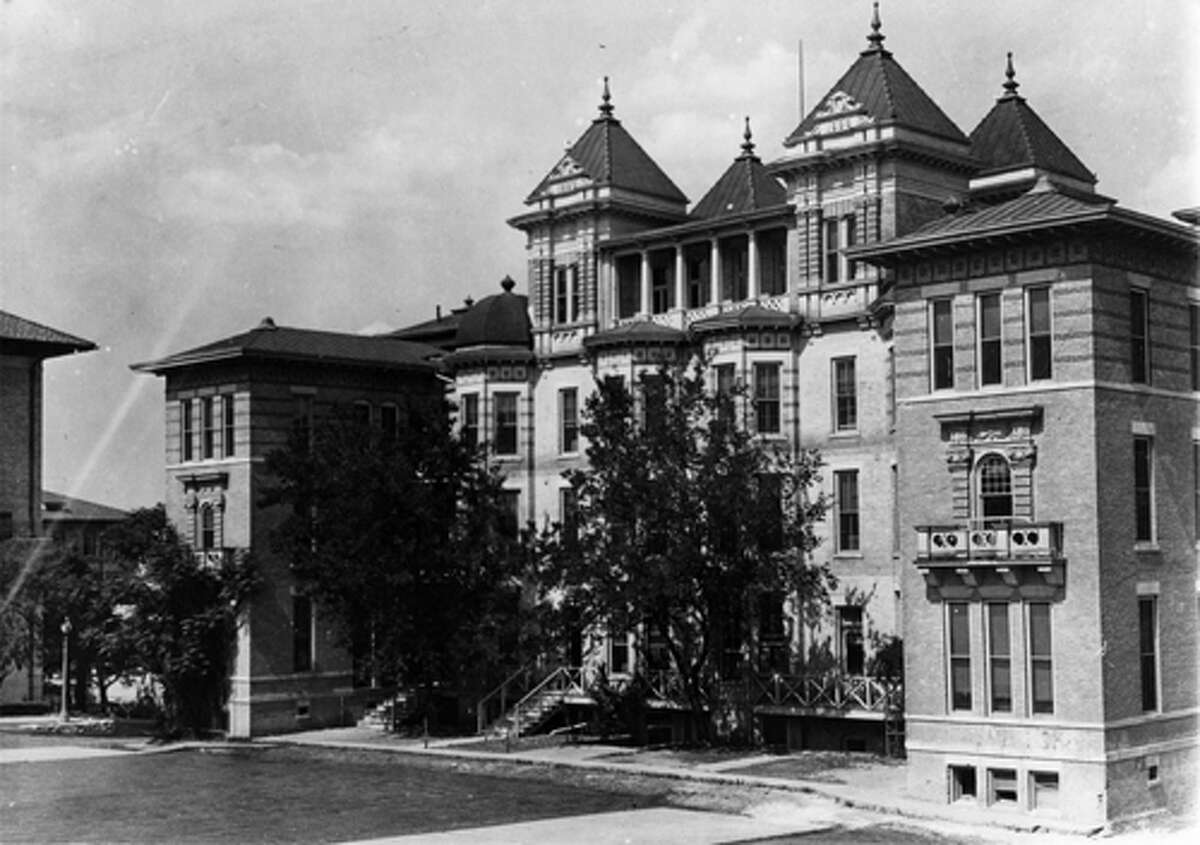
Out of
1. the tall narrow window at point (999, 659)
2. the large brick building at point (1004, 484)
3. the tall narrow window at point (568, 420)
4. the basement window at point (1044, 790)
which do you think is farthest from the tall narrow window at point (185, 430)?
the basement window at point (1044, 790)

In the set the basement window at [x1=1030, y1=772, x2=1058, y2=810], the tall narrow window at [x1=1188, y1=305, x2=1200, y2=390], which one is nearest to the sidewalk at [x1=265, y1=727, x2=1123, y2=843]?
the basement window at [x1=1030, y1=772, x2=1058, y2=810]

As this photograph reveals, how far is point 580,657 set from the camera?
5394cm

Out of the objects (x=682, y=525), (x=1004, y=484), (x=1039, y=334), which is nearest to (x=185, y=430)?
(x=682, y=525)

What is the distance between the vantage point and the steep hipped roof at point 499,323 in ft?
189

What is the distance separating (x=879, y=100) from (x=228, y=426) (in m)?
23.7

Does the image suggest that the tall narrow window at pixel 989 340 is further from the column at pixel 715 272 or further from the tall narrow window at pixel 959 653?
the column at pixel 715 272

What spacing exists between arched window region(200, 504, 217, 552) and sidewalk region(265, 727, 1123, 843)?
6.91 meters

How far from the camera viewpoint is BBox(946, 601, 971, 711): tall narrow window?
121ft

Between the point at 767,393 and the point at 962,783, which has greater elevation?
the point at 767,393

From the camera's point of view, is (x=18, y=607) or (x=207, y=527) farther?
(x=18, y=607)

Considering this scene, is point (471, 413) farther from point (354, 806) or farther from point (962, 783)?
point (962, 783)

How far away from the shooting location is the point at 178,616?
55250 millimetres

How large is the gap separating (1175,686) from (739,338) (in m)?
17.4

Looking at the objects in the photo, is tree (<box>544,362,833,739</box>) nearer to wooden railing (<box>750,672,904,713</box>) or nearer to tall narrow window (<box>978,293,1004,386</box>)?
wooden railing (<box>750,672,904,713</box>)
